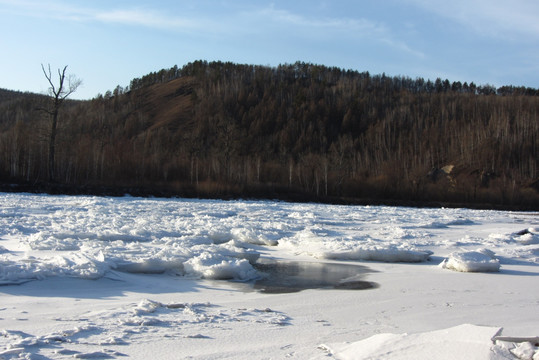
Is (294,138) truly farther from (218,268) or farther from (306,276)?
(218,268)

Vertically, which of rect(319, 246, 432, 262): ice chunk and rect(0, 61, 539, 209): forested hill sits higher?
rect(0, 61, 539, 209): forested hill

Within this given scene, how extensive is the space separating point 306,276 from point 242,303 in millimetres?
2843

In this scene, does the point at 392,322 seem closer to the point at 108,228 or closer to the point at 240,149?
the point at 108,228

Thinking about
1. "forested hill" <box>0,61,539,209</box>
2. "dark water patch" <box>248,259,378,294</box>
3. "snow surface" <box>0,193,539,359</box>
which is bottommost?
"dark water patch" <box>248,259,378,294</box>

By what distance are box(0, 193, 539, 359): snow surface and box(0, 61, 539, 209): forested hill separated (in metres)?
31.4

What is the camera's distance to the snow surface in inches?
198

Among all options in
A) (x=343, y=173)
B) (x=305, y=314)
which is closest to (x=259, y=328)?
(x=305, y=314)

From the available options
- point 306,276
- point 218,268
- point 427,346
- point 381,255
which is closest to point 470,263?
point 381,255

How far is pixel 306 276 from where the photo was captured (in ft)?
32.9

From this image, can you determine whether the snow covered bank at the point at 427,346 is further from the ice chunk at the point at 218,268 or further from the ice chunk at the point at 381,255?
the ice chunk at the point at 381,255

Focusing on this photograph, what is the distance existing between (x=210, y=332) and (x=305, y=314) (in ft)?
5.48

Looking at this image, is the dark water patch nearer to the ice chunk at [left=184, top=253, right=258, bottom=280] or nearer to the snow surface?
the snow surface

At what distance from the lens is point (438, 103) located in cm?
11188

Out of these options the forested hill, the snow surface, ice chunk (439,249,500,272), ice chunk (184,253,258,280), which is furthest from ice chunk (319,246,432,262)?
the forested hill
